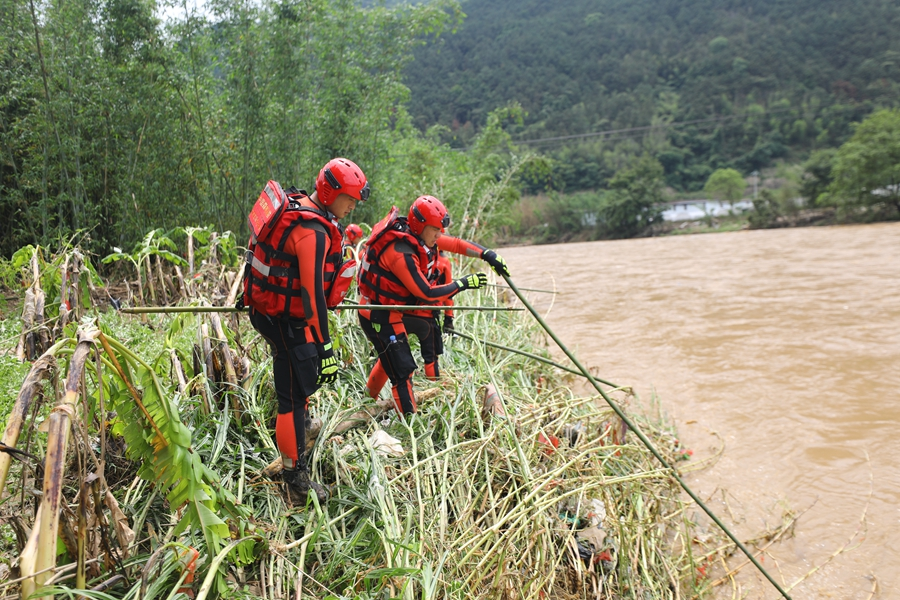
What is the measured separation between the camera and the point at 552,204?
41875mm

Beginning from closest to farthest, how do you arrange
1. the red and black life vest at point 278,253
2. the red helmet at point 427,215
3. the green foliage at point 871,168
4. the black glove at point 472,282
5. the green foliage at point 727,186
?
the red and black life vest at point 278,253
the black glove at point 472,282
the red helmet at point 427,215
the green foliage at point 871,168
the green foliage at point 727,186

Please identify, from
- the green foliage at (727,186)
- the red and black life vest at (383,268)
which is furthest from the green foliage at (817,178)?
the red and black life vest at (383,268)

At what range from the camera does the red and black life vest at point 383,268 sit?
383 centimetres

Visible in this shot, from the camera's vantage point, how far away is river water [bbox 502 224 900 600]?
11.0ft

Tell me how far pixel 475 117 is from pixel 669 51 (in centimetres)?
3340

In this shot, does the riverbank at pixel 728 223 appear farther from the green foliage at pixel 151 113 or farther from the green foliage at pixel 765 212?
the green foliage at pixel 151 113

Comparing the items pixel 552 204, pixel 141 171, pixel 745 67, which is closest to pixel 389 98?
pixel 141 171

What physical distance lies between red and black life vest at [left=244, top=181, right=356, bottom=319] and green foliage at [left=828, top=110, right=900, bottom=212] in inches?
1260

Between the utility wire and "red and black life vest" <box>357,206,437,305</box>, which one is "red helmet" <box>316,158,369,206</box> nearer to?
"red and black life vest" <box>357,206,437,305</box>

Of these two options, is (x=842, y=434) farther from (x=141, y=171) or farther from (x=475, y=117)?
(x=475, y=117)

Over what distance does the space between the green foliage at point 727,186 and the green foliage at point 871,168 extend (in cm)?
1147

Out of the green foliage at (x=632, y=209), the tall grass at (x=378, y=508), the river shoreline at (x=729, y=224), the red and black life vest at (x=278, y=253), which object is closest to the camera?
the tall grass at (x=378, y=508)

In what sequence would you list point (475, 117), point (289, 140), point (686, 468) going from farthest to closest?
point (475, 117) → point (289, 140) → point (686, 468)

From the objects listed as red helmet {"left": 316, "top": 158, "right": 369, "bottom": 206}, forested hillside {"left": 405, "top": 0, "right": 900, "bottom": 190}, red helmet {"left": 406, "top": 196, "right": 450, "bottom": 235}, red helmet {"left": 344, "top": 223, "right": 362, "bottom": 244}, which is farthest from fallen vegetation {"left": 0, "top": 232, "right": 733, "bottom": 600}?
forested hillside {"left": 405, "top": 0, "right": 900, "bottom": 190}
